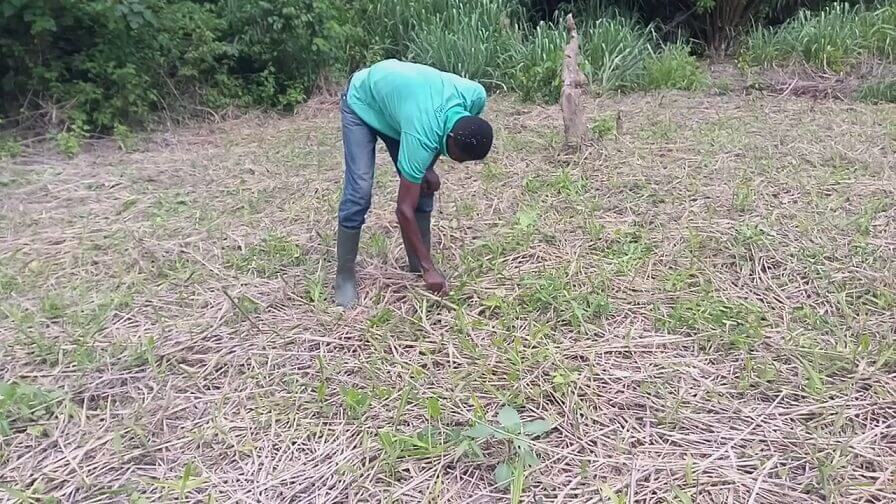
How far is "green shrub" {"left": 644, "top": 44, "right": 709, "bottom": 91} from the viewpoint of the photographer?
20.4 feet

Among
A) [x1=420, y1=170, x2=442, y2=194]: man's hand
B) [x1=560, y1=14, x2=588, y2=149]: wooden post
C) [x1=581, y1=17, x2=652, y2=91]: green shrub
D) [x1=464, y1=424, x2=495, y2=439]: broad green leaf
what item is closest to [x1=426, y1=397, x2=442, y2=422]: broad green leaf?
[x1=464, y1=424, x2=495, y2=439]: broad green leaf

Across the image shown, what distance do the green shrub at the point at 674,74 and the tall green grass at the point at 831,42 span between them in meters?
0.74

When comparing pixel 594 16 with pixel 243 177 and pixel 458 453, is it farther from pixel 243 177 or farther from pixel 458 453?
pixel 458 453

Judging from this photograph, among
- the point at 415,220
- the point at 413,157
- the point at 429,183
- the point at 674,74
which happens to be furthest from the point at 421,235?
the point at 674,74

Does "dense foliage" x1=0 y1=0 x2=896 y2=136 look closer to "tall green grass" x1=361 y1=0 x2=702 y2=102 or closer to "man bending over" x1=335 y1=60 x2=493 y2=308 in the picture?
"tall green grass" x1=361 y1=0 x2=702 y2=102

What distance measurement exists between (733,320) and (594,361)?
53 cm

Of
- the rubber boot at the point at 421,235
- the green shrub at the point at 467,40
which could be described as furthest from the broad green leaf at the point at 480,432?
the green shrub at the point at 467,40

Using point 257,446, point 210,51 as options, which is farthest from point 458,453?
point 210,51

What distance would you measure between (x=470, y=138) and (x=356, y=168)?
20.2 inches

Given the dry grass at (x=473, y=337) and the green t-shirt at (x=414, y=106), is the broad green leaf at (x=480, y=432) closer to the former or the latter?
the dry grass at (x=473, y=337)

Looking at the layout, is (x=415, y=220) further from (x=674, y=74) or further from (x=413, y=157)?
(x=674, y=74)

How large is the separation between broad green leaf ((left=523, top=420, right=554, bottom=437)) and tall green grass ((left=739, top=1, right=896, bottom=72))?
18.6 ft

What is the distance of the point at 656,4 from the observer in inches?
338

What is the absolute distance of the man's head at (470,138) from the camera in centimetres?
225
